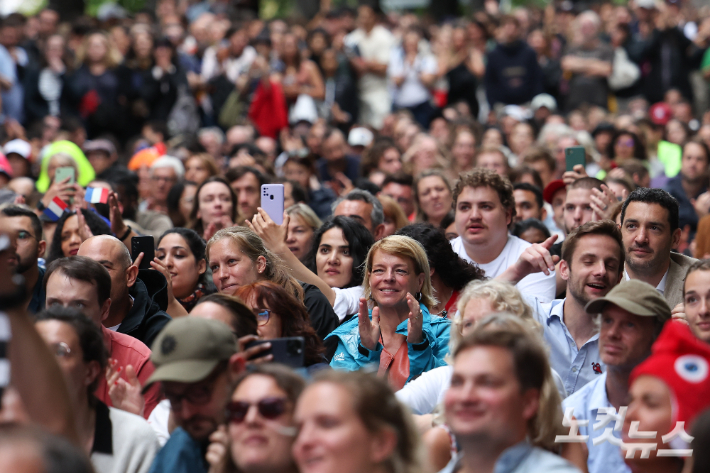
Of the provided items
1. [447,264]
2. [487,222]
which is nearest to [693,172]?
[487,222]

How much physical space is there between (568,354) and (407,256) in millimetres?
1154

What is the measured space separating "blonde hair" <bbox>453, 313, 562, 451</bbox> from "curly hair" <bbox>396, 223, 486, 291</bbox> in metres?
2.79

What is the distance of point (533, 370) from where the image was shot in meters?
3.33

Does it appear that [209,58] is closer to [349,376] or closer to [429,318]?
[429,318]

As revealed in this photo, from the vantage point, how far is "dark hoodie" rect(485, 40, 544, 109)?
14094 millimetres

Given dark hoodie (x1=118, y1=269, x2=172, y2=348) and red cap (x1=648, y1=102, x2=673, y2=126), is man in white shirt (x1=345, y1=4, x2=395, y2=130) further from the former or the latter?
dark hoodie (x1=118, y1=269, x2=172, y2=348)

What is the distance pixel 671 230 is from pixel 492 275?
1436mm

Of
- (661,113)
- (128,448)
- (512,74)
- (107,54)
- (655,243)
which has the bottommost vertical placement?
(128,448)

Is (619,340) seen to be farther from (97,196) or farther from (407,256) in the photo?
(97,196)

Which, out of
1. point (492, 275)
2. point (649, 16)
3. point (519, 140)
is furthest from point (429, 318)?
point (649, 16)

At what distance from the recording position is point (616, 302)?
3.99 meters

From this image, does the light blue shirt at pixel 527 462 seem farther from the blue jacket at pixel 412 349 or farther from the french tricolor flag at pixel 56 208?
the french tricolor flag at pixel 56 208

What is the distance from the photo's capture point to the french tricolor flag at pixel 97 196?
7.57 metres

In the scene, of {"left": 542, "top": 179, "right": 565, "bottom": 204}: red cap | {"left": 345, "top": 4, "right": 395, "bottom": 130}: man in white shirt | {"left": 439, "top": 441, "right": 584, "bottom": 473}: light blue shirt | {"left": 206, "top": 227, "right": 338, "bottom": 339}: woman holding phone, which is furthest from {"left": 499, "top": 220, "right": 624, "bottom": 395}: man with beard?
{"left": 345, "top": 4, "right": 395, "bottom": 130}: man in white shirt
